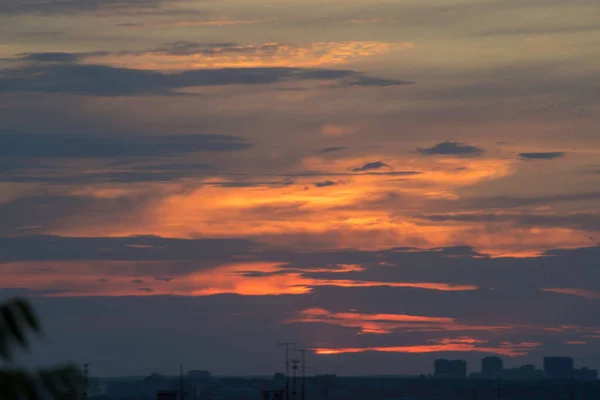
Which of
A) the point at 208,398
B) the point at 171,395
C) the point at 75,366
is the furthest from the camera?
the point at 208,398

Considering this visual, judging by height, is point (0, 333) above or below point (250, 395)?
below

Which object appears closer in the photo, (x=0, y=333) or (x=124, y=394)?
(x=0, y=333)

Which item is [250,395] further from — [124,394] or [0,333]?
[0,333]

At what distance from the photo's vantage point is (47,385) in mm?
11320

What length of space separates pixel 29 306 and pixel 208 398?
183523 mm

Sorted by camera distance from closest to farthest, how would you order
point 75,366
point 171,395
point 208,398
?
1. point 75,366
2. point 171,395
3. point 208,398

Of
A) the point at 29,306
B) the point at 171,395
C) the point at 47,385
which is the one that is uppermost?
the point at 171,395

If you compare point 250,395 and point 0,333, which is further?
point 250,395

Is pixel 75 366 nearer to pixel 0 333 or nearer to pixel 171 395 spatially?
pixel 0 333

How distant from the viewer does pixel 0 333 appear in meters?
Answer: 11.4

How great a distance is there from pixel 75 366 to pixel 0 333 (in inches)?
30.7

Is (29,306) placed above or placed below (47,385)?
above

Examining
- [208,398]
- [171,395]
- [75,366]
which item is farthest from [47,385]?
[208,398]

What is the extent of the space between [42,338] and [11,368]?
41 cm
